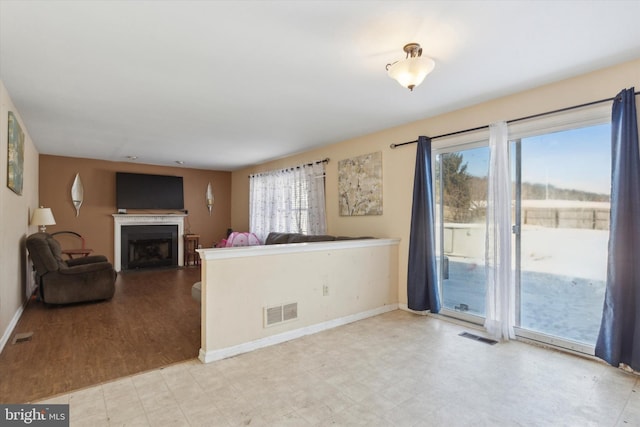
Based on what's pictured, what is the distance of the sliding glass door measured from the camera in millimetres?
2734

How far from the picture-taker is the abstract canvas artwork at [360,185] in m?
4.41

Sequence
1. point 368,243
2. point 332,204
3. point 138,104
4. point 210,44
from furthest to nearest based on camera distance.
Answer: point 332,204
point 368,243
point 138,104
point 210,44

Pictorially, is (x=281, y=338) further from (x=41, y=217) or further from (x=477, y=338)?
(x=41, y=217)

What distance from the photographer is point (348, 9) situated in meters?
1.83

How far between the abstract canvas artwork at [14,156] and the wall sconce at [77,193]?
9.59 ft

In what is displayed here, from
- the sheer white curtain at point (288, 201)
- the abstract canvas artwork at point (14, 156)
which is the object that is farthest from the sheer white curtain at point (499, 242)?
the abstract canvas artwork at point (14, 156)

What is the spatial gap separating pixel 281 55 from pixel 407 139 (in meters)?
2.20

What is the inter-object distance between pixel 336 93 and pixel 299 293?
195cm

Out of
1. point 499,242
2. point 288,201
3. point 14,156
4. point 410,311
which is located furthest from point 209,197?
point 499,242

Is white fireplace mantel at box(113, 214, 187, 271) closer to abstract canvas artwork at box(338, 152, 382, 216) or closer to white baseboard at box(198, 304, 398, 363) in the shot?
abstract canvas artwork at box(338, 152, 382, 216)

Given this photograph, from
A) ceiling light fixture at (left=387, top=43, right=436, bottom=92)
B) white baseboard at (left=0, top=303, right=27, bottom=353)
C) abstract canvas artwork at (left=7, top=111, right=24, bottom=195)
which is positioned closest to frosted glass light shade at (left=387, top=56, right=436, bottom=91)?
ceiling light fixture at (left=387, top=43, right=436, bottom=92)

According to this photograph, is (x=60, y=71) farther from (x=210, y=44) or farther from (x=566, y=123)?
(x=566, y=123)

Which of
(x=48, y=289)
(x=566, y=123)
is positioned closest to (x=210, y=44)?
(x=566, y=123)

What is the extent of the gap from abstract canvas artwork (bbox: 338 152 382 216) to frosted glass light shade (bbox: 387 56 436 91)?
2.19 metres
